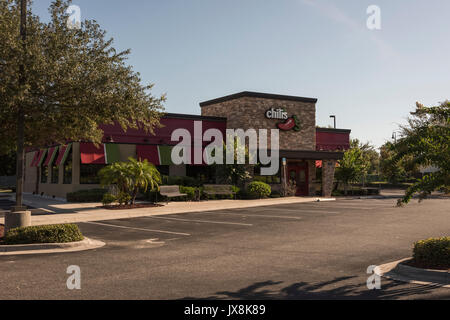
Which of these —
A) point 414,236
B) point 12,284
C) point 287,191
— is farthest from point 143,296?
point 287,191

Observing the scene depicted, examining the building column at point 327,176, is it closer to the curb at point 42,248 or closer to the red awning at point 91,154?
the red awning at point 91,154

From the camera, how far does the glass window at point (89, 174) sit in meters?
25.9

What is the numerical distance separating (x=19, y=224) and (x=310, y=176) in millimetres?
25613

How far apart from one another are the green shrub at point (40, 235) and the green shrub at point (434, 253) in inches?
328

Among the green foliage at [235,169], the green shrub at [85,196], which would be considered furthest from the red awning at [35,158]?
the green foliage at [235,169]

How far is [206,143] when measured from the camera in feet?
99.2

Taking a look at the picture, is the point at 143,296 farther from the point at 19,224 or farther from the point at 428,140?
the point at 19,224

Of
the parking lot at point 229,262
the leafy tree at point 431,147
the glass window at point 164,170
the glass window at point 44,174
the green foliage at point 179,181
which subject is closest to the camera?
the parking lot at point 229,262

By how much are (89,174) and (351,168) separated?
21675 millimetres

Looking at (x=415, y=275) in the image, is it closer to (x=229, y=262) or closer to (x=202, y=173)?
(x=229, y=262)

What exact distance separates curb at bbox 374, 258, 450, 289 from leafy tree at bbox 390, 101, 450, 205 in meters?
1.55

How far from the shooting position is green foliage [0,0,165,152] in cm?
1059

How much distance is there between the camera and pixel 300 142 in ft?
108

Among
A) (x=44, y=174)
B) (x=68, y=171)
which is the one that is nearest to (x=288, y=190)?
(x=68, y=171)
